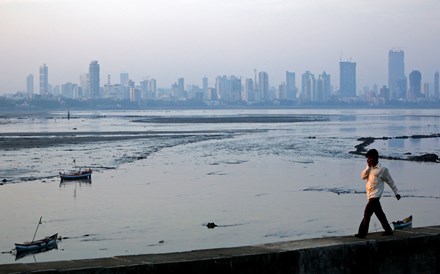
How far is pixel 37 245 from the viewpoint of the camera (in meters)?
22.3

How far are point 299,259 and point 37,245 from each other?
53.6 feet

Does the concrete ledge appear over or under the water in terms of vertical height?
over

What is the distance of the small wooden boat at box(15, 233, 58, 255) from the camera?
2208 centimetres

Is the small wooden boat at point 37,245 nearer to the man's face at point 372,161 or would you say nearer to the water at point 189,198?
the water at point 189,198

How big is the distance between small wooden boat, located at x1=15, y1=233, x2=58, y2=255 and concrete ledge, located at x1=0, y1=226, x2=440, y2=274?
1560cm

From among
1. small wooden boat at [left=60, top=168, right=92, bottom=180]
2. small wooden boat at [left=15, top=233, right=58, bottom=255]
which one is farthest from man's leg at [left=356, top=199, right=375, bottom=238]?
small wooden boat at [left=60, top=168, right=92, bottom=180]

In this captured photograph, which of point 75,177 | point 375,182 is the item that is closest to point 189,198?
point 75,177

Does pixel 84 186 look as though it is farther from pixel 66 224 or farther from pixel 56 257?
pixel 56 257

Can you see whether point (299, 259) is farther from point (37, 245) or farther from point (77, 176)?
point (77, 176)

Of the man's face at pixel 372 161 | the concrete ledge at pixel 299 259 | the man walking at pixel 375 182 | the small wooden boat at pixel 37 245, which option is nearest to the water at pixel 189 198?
the small wooden boat at pixel 37 245

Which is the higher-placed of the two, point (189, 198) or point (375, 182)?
point (375, 182)

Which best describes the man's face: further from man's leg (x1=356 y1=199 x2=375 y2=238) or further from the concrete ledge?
the concrete ledge

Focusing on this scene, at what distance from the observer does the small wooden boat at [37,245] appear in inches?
869

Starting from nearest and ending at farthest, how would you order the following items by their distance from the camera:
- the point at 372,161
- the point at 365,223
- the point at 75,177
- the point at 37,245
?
1. the point at 365,223
2. the point at 372,161
3. the point at 37,245
4. the point at 75,177
